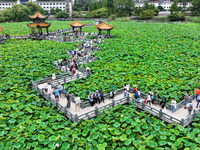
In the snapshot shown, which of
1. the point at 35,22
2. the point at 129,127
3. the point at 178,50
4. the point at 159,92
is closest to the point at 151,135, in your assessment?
the point at 129,127

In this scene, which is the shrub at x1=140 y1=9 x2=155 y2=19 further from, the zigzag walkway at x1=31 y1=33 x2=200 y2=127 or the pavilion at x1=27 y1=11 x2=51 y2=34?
the zigzag walkway at x1=31 y1=33 x2=200 y2=127

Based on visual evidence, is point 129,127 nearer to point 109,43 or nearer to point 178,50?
point 178,50

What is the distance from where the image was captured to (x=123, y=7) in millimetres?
70125

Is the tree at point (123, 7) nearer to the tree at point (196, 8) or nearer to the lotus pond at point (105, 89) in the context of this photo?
the tree at point (196, 8)

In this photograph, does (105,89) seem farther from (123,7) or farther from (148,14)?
(123,7)

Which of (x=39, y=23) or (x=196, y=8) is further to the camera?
(x=196, y=8)

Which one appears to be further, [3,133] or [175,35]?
[175,35]

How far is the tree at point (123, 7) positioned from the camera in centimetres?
6800

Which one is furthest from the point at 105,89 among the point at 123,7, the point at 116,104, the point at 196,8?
the point at 196,8

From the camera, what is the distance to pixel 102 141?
936 centimetres

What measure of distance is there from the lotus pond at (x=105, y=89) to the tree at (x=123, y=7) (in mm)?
44040

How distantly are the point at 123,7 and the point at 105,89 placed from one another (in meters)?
62.3

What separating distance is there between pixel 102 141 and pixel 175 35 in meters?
31.2

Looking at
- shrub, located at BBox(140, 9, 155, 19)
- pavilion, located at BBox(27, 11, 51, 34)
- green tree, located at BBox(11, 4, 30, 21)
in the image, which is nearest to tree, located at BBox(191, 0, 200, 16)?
shrub, located at BBox(140, 9, 155, 19)
